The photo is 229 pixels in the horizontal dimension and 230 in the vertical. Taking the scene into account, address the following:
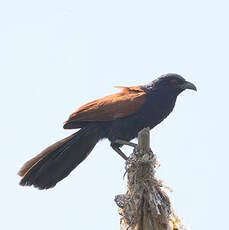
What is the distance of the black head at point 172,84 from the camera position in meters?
7.08

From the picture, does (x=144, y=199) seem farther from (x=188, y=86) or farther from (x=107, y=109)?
(x=188, y=86)

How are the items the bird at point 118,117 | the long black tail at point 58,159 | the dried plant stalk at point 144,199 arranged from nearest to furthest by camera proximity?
the dried plant stalk at point 144,199 → the long black tail at point 58,159 → the bird at point 118,117

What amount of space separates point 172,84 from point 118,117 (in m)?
0.91

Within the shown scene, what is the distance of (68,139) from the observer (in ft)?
21.3

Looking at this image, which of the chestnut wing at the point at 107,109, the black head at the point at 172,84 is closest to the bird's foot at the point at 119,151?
the chestnut wing at the point at 107,109

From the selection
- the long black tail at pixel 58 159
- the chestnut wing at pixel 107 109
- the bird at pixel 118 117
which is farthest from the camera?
the chestnut wing at pixel 107 109

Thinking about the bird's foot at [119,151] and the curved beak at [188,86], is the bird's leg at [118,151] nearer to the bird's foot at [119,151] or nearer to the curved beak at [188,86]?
the bird's foot at [119,151]

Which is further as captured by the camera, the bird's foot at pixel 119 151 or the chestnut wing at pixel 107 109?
the chestnut wing at pixel 107 109

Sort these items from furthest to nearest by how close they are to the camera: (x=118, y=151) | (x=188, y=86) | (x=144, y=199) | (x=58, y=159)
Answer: (x=188, y=86) < (x=118, y=151) < (x=58, y=159) < (x=144, y=199)

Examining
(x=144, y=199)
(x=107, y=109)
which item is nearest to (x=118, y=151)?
(x=107, y=109)

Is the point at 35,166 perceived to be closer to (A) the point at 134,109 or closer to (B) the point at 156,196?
(A) the point at 134,109

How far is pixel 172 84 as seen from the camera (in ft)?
23.5

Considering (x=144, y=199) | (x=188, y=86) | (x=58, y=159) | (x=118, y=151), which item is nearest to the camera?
(x=144, y=199)

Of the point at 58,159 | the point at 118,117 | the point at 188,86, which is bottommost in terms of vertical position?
the point at 58,159
